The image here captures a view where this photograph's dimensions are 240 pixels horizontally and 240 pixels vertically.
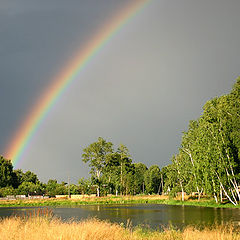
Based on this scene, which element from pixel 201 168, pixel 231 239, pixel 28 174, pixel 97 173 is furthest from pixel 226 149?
pixel 28 174

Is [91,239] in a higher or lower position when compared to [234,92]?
lower

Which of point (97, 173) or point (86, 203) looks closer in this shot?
point (86, 203)

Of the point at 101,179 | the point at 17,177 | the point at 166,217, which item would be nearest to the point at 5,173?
the point at 17,177

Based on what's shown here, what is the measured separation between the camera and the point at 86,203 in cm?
7412

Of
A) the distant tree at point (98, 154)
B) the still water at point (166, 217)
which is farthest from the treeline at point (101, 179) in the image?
the still water at point (166, 217)

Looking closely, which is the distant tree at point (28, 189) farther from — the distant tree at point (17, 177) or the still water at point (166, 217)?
the still water at point (166, 217)

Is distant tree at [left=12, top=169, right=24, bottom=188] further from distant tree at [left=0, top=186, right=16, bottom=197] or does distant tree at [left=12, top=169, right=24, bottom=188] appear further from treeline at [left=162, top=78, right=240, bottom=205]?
treeline at [left=162, top=78, right=240, bottom=205]

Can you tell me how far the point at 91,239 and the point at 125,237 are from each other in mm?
1905

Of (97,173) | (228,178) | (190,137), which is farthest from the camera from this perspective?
(97,173)

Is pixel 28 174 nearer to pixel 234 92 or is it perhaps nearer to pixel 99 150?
pixel 99 150

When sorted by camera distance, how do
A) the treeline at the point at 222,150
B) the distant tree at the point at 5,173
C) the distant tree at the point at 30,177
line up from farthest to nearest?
the distant tree at the point at 30,177 < the distant tree at the point at 5,173 < the treeline at the point at 222,150

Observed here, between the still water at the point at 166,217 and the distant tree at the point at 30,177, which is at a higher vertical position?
the distant tree at the point at 30,177

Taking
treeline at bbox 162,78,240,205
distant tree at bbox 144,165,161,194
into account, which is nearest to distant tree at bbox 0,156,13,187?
distant tree at bbox 144,165,161,194

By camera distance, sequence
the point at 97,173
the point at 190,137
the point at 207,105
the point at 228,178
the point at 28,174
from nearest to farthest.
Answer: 1. the point at 228,178
2. the point at 207,105
3. the point at 190,137
4. the point at 97,173
5. the point at 28,174
